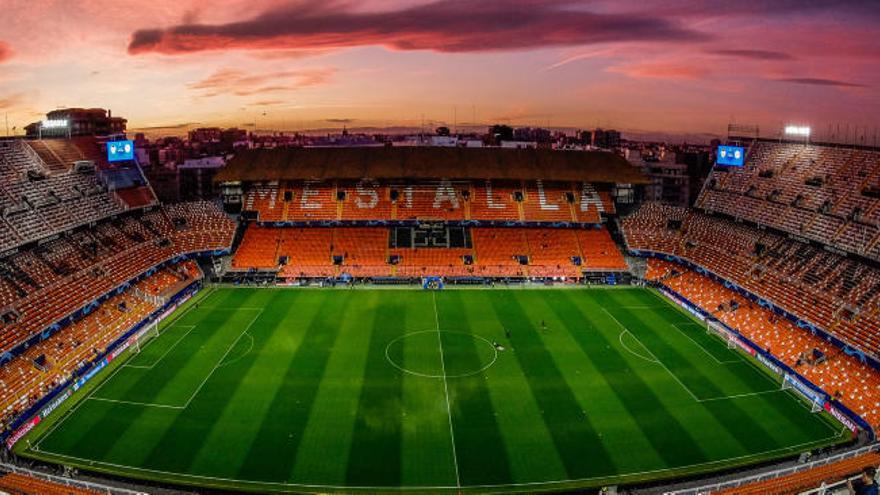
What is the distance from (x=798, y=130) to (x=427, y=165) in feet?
120

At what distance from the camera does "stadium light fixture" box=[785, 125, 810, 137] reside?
54531 mm

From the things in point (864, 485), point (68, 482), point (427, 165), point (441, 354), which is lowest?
point (68, 482)

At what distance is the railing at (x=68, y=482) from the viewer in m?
22.3

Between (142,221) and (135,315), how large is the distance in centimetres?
1542

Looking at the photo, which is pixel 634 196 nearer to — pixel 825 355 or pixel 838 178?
pixel 838 178

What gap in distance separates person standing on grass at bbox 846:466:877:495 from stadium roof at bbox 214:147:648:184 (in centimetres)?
4488

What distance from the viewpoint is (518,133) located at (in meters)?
154

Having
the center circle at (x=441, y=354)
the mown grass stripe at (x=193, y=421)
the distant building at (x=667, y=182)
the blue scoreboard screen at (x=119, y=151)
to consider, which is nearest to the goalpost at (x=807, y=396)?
the center circle at (x=441, y=354)

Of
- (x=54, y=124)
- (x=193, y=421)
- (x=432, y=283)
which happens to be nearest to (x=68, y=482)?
(x=193, y=421)

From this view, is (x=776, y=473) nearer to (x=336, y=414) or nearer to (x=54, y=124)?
(x=336, y=414)

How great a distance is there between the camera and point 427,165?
64.1m

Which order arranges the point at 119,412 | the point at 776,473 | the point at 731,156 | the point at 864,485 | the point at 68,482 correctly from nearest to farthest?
1. the point at 864,485
2. the point at 68,482
3. the point at 776,473
4. the point at 119,412
5. the point at 731,156

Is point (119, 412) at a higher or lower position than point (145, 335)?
lower

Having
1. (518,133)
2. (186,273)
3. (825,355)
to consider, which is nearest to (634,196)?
(825,355)
